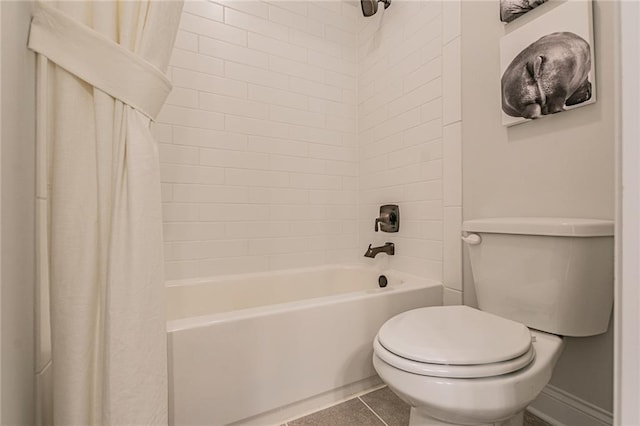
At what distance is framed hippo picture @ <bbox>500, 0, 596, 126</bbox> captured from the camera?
971 millimetres

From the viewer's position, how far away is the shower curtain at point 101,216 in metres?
0.68

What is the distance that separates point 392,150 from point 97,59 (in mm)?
1478

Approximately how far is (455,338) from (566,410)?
684 mm

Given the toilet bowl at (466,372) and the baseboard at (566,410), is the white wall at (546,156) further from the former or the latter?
the toilet bowl at (466,372)

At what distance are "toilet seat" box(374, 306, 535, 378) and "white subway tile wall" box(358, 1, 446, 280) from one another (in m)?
0.64

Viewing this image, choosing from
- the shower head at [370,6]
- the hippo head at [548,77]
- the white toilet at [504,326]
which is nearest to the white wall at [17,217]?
the white toilet at [504,326]

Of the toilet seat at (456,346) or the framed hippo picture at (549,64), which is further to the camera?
the framed hippo picture at (549,64)

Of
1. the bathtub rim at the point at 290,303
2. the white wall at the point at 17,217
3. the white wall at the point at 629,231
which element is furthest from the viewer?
the bathtub rim at the point at 290,303

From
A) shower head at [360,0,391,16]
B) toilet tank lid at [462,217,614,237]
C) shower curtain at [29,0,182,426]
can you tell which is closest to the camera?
shower curtain at [29,0,182,426]

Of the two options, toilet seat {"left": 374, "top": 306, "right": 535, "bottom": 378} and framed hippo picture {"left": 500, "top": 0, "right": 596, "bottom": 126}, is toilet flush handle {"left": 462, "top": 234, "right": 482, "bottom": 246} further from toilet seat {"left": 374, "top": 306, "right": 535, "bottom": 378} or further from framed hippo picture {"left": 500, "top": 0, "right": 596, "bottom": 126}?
framed hippo picture {"left": 500, "top": 0, "right": 596, "bottom": 126}

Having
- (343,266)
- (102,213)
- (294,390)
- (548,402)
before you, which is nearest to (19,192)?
(102,213)

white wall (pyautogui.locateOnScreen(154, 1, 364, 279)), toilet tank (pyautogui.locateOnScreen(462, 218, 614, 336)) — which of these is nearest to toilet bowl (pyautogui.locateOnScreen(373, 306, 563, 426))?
toilet tank (pyautogui.locateOnScreen(462, 218, 614, 336))

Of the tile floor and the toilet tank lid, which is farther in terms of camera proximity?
the tile floor

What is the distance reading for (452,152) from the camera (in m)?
1.43
